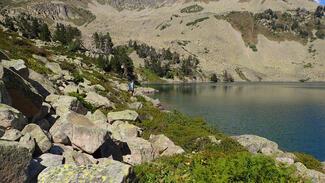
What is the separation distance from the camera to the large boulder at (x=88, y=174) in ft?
36.8

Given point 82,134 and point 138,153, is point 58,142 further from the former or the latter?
point 138,153

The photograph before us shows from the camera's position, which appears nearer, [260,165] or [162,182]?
[260,165]

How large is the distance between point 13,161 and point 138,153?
10630mm

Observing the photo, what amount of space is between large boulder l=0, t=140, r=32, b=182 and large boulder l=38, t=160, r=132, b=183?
696 mm

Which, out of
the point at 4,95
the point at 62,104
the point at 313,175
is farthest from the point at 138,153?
the point at 313,175

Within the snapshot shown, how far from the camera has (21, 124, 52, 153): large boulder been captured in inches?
567

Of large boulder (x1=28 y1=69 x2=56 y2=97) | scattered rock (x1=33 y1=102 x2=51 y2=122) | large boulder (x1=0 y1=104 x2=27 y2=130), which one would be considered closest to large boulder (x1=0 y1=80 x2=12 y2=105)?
large boulder (x1=0 y1=104 x2=27 y2=130)

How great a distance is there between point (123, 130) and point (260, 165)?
46.1 feet

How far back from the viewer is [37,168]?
12352 millimetres

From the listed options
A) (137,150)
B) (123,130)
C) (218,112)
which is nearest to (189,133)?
(123,130)

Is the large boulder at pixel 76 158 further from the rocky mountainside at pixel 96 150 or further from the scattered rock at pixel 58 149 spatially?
the scattered rock at pixel 58 149

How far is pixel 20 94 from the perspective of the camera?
17656 millimetres

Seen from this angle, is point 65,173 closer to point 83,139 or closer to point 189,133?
point 83,139

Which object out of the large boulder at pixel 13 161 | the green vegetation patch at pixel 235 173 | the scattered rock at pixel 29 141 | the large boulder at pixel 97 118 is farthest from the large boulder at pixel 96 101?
the large boulder at pixel 13 161
